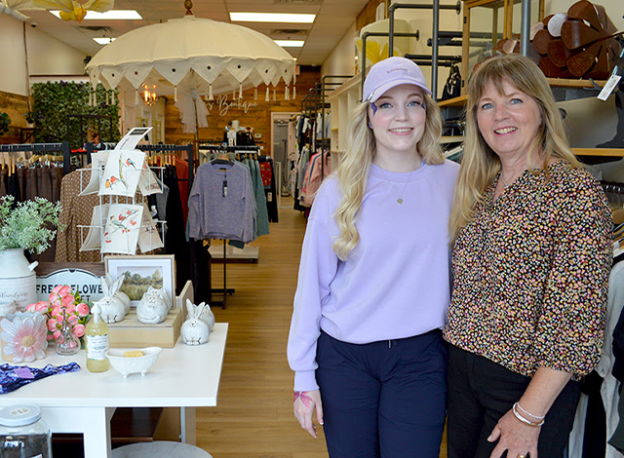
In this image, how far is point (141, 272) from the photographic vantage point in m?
2.11

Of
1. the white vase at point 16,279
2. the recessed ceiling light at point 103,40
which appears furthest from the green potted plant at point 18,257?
the recessed ceiling light at point 103,40

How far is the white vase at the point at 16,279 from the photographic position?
6.63 feet

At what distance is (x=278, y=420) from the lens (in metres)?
3.12

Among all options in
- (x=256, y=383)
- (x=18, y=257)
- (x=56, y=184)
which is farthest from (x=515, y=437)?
(x=56, y=184)

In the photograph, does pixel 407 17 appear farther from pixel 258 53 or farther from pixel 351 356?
pixel 351 356

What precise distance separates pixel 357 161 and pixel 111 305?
97cm

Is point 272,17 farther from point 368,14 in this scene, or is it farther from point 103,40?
point 103,40

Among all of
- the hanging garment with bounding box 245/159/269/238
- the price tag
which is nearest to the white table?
the price tag

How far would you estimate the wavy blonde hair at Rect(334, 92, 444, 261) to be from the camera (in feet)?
5.03

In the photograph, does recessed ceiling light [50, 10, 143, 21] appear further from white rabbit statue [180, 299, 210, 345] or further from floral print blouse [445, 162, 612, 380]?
floral print blouse [445, 162, 612, 380]

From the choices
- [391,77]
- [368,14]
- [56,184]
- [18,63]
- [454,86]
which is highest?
[368,14]

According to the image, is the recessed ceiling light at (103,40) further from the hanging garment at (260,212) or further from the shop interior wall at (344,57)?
the hanging garment at (260,212)

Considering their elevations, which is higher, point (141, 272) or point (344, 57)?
point (344, 57)

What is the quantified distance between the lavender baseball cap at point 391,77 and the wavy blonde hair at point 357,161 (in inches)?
2.1
